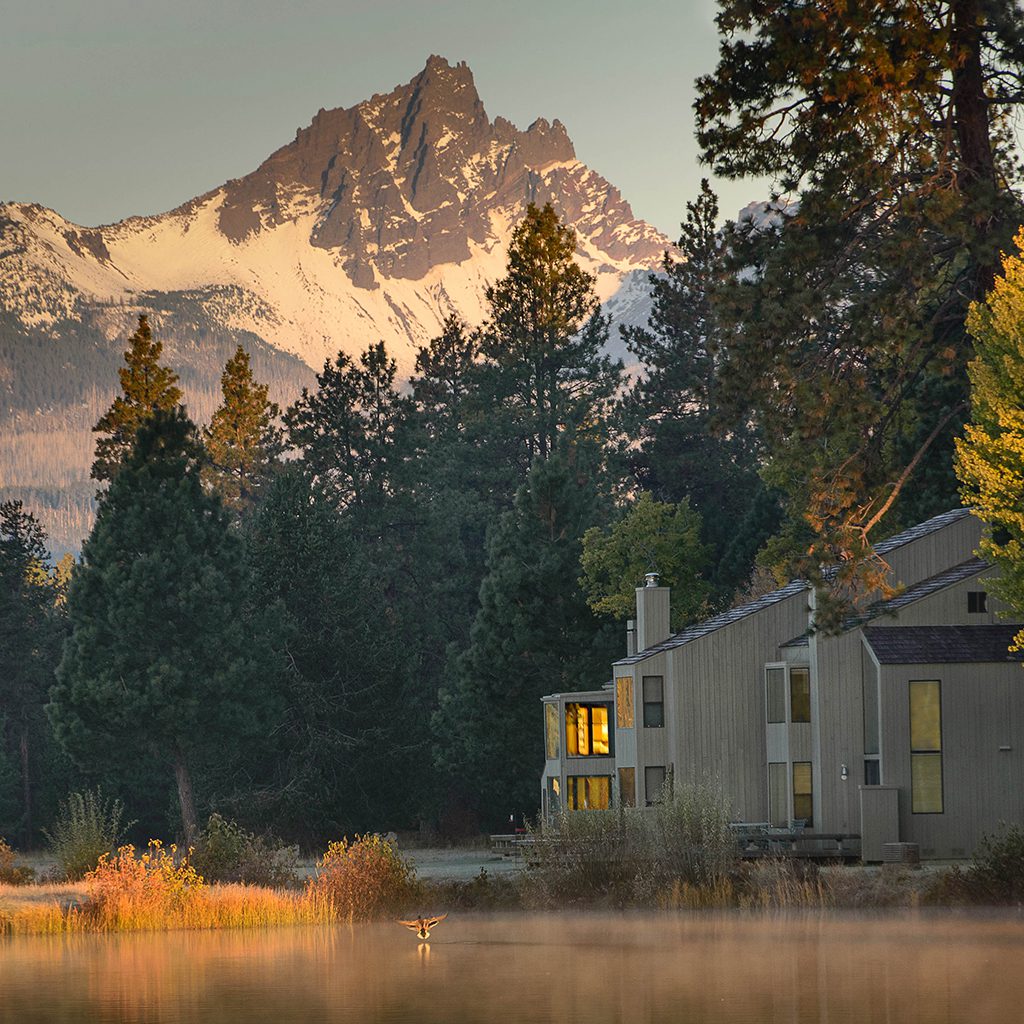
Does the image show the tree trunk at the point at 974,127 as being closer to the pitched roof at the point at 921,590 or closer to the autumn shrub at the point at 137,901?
the pitched roof at the point at 921,590

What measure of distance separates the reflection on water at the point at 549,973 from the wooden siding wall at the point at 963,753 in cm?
1027

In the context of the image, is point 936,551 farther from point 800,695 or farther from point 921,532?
point 800,695

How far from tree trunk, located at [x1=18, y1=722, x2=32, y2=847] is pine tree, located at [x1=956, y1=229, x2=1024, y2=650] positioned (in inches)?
2263

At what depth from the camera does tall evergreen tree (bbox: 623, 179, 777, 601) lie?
88.6 m

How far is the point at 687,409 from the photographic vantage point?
3757 inches

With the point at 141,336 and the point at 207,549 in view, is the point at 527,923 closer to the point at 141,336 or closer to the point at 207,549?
the point at 207,549

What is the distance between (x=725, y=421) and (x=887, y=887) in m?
12.6

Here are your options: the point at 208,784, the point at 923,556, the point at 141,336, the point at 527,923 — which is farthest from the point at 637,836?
the point at 141,336

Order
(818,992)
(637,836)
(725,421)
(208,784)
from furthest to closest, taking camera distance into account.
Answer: (208,784), (725,421), (637,836), (818,992)

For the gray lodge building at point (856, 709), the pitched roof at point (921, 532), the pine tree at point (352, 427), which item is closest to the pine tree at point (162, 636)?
the gray lodge building at point (856, 709)

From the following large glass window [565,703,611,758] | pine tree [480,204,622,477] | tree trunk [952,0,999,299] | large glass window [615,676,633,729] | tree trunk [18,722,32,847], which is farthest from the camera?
pine tree [480,204,622,477]

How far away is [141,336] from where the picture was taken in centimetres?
8844

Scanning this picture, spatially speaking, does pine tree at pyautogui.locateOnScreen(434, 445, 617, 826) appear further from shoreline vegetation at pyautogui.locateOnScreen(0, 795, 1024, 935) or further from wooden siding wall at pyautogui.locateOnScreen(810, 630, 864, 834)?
shoreline vegetation at pyautogui.locateOnScreen(0, 795, 1024, 935)

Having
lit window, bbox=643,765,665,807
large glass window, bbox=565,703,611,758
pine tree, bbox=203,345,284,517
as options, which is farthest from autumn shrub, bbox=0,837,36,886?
pine tree, bbox=203,345,284,517
